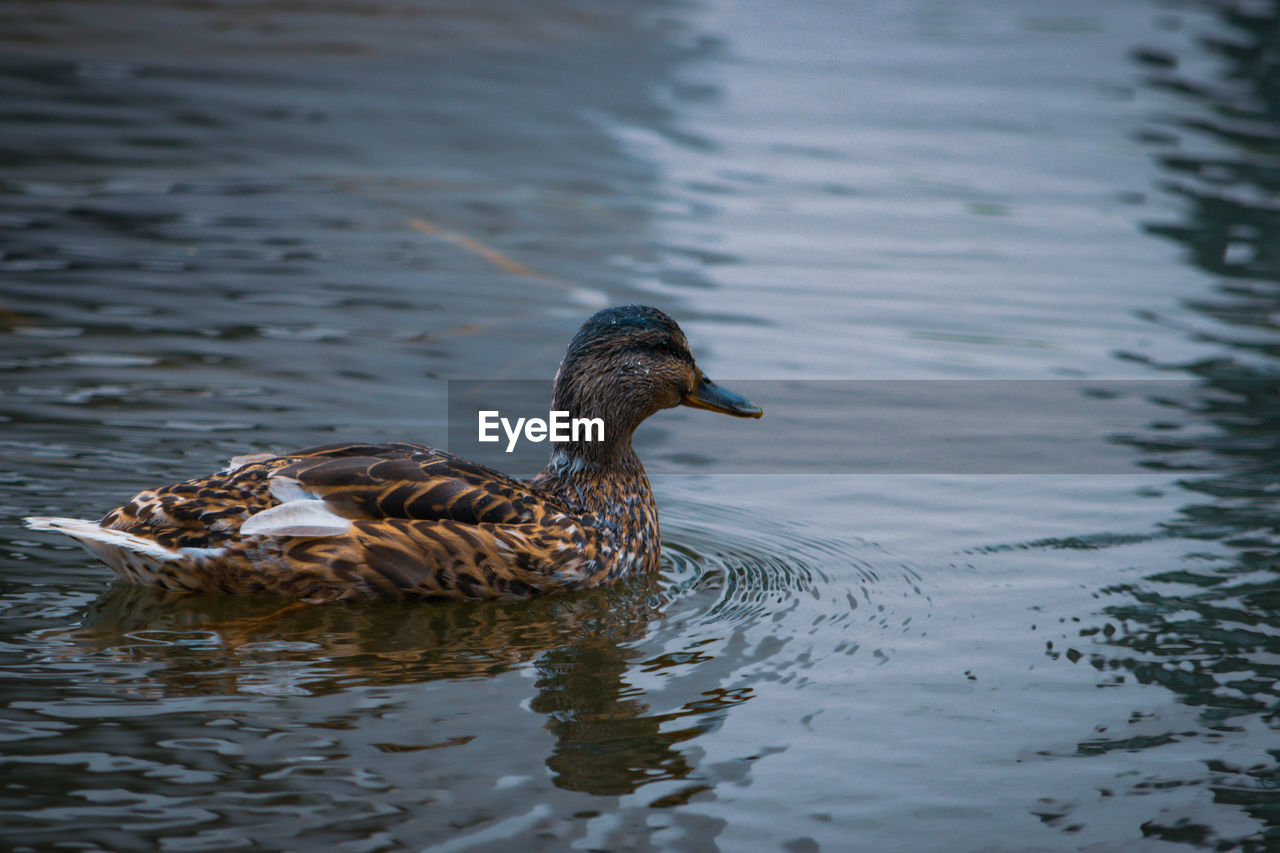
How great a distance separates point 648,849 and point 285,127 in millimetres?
11431

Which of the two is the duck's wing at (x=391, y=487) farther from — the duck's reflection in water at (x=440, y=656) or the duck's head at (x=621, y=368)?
the duck's head at (x=621, y=368)

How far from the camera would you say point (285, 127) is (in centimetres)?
1476

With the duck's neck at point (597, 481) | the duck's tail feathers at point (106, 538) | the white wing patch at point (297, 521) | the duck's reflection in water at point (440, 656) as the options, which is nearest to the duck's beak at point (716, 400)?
the duck's neck at point (597, 481)

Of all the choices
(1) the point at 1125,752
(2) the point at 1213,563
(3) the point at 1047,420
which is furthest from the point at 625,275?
(1) the point at 1125,752

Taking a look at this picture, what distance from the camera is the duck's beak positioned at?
7340 mm

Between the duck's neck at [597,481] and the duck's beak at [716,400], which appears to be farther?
the duck's beak at [716,400]

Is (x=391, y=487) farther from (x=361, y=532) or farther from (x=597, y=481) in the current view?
(x=597, y=481)

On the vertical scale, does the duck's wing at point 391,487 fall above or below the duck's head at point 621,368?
below

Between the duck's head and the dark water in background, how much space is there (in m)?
0.70

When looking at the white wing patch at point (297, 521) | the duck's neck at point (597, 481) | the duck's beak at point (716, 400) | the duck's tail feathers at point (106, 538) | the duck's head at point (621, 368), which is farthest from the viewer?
the duck's beak at point (716, 400)

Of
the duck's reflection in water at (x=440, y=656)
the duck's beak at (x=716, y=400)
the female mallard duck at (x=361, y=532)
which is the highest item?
the duck's beak at (x=716, y=400)

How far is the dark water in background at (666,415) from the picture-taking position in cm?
505

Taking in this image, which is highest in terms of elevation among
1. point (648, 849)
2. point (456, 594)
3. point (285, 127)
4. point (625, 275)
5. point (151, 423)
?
point (285, 127)

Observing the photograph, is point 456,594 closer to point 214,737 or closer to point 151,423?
point 214,737
